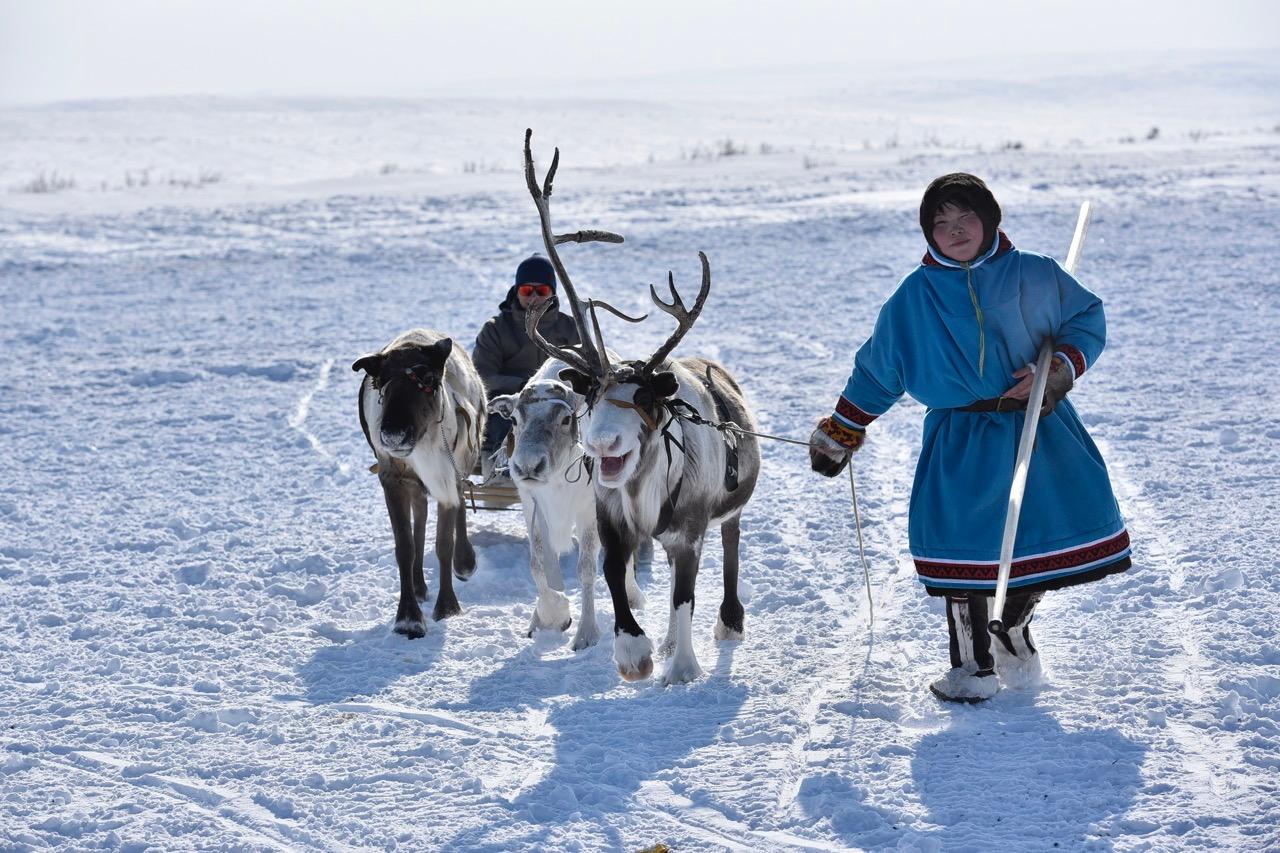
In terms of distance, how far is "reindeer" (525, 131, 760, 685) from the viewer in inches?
203

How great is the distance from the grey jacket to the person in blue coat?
3.39 meters

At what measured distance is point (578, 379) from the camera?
5391 mm

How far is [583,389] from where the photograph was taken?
17.7ft

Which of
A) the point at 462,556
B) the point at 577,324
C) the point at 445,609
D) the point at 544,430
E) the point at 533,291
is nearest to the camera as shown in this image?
the point at 577,324

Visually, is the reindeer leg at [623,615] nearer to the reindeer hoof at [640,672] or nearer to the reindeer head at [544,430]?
the reindeer hoof at [640,672]

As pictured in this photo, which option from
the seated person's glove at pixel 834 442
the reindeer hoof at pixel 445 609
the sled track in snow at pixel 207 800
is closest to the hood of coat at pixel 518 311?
the reindeer hoof at pixel 445 609

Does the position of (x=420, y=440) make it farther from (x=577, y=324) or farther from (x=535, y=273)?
(x=535, y=273)

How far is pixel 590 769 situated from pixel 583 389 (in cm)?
148

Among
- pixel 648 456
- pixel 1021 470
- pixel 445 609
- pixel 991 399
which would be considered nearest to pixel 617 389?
pixel 648 456

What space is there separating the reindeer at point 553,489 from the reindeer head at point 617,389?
342 millimetres

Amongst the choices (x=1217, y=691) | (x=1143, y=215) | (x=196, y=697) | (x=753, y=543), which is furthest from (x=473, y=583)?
(x=1143, y=215)

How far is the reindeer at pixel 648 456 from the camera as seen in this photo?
5.16 meters

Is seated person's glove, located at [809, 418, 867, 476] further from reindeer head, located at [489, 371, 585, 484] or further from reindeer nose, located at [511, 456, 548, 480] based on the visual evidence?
reindeer nose, located at [511, 456, 548, 480]

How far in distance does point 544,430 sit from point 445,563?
999 mm
